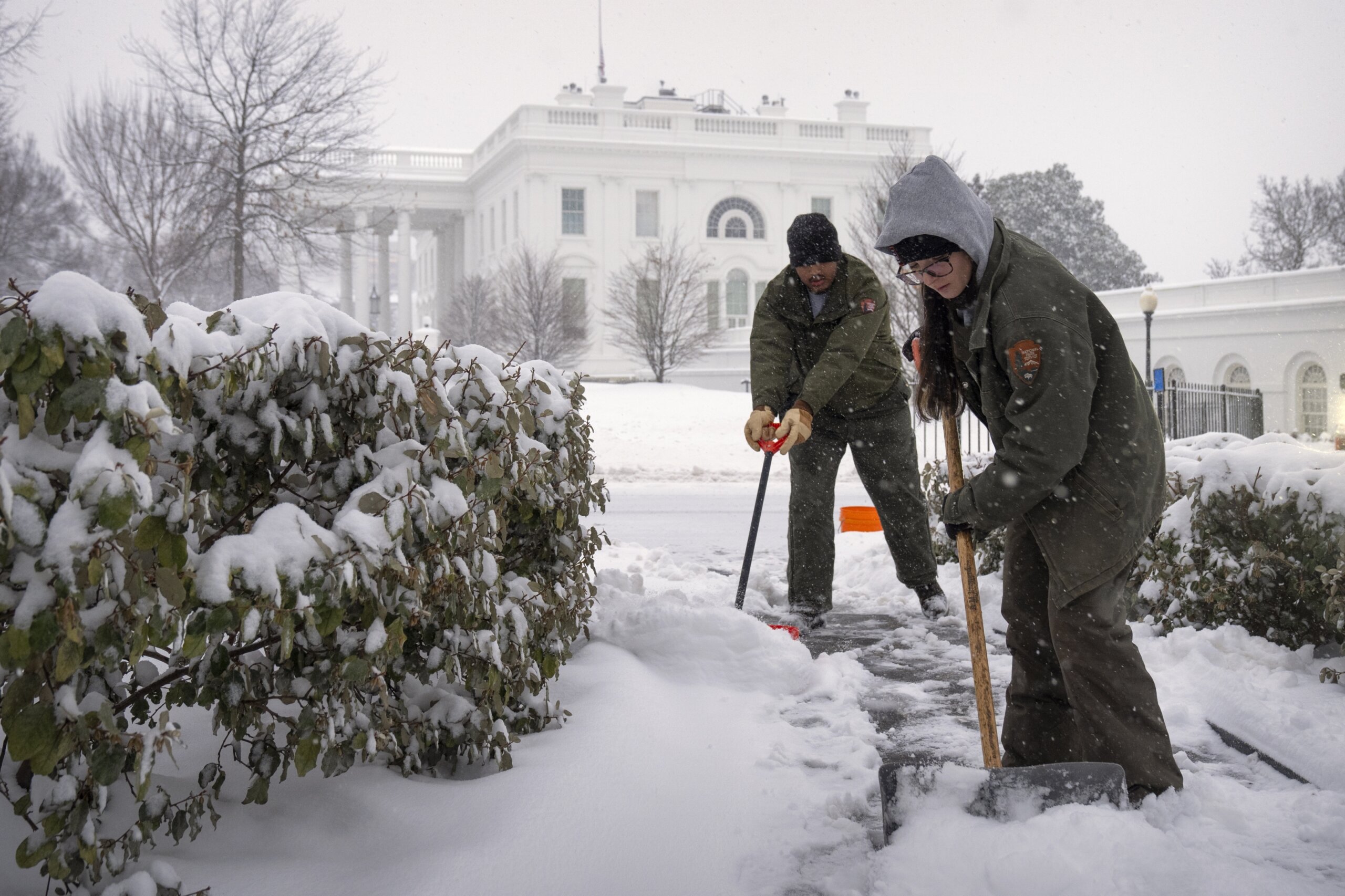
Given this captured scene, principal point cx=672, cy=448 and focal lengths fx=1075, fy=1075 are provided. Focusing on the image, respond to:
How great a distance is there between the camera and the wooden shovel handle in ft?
9.94

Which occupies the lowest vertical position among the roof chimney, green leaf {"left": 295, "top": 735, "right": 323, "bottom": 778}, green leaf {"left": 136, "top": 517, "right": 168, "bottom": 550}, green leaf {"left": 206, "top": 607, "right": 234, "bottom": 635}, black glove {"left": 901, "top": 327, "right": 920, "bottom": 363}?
green leaf {"left": 295, "top": 735, "right": 323, "bottom": 778}

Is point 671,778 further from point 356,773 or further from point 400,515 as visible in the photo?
point 400,515

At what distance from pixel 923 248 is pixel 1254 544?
2360mm

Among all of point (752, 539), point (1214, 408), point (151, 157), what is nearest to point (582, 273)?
point (151, 157)

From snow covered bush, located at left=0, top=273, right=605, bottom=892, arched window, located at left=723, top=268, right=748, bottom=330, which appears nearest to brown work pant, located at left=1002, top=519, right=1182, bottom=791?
snow covered bush, located at left=0, top=273, right=605, bottom=892

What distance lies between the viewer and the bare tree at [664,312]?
120ft

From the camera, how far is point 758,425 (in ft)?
15.3

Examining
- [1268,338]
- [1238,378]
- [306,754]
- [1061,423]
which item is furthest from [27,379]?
[1238,378]

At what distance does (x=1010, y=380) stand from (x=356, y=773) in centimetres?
195

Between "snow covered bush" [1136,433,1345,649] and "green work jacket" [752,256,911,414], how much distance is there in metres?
1.33

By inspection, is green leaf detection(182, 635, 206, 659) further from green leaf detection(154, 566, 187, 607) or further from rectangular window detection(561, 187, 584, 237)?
rectangular window detection(561, 187, 584, 237)

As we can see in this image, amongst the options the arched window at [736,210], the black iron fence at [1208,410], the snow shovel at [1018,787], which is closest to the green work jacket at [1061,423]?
the snow shovel at [1018,787]

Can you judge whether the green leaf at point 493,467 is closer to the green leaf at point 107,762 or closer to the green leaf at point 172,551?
the green leaf at point 172,551

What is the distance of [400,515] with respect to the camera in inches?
88.9
